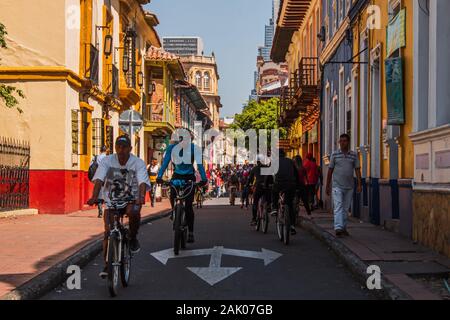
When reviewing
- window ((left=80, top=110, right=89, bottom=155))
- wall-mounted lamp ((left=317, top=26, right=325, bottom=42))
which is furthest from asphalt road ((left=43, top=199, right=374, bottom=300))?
wall-mounted lamp ((left=317, top=26, right=325, bottom=42))

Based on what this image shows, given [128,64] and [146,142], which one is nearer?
[128,64]

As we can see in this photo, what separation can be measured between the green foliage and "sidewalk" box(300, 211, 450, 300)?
56540mm

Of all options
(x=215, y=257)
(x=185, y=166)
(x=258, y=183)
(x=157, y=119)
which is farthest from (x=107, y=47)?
(x=157, y=119)

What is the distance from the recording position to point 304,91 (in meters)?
28.7

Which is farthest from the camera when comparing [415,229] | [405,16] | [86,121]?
[86,121]

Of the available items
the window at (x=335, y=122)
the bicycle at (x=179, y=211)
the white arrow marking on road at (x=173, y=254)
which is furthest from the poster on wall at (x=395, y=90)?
the window at (x=335, y=122)

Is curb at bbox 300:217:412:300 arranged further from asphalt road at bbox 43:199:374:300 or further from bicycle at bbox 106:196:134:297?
bicycle at bbox 106:196:134:297

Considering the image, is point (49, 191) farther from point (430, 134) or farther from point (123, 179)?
point (123, 179)

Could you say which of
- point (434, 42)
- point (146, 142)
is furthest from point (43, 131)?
point (146, 142)

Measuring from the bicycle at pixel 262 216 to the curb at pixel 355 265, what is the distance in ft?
3.19

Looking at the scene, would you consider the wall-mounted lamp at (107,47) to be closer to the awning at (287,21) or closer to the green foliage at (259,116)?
the awning at (287,21)
